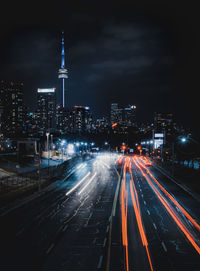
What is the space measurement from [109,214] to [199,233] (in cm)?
822

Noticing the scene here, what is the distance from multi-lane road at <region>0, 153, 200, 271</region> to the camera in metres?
14.2

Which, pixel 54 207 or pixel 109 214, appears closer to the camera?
pixel 109 214

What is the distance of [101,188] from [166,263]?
83.2 feet

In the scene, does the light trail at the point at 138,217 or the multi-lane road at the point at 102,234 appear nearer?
the multi-lane road at the point at 102,234

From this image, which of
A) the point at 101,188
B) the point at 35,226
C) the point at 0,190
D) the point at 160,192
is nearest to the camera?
the point at 35,226

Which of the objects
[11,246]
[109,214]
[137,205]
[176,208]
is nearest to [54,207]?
[109,214]

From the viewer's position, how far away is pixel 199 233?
18.9 m

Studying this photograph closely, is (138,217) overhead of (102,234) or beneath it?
overhead

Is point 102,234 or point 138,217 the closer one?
point 102,234

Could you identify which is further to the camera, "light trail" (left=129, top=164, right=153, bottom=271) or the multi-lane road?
"light trail" (left=129, top=164, right=153, bottom=271)

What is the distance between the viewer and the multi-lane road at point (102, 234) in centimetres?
1423

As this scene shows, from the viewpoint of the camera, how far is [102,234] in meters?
18.7

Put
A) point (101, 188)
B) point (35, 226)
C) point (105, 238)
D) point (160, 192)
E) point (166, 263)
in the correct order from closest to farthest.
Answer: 1. point (166, 263)
2. point (105, 238)
3. point (35, 226)
4. point (160, 192)
5. point (101, 188)

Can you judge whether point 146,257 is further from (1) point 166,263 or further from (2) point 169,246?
(2) point 169,246
